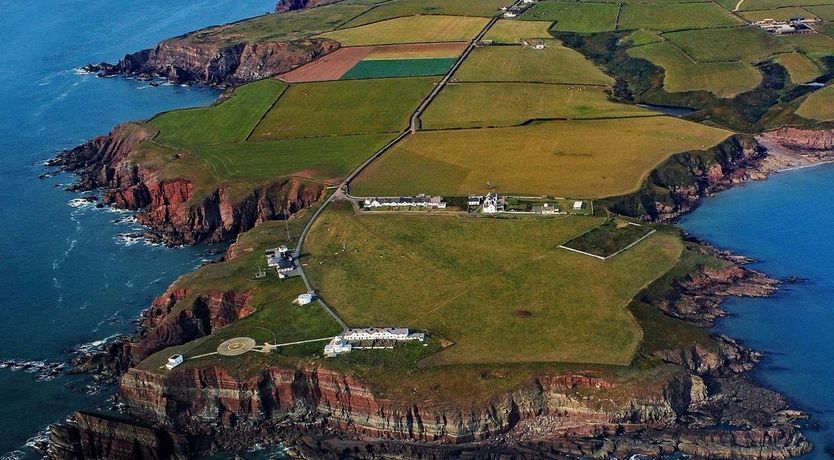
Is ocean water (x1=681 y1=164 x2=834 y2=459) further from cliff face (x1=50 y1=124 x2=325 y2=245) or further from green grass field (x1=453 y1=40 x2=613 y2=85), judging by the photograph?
cliff face (x1=50 y1=124 x2=325 y2=245)

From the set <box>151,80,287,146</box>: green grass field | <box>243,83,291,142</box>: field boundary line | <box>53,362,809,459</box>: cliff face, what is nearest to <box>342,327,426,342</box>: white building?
<box>53,362,809,459</box>: cliff face

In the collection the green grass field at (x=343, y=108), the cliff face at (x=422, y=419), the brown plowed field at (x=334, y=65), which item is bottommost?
the cliff face at (x=422, y=419)

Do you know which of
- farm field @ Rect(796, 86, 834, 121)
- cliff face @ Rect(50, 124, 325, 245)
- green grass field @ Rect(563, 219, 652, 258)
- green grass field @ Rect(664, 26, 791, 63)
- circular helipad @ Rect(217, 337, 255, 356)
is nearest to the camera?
circular helipad @ Rect(217, 337, 255, 356)

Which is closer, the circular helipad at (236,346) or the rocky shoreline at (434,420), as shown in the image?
the rocky shoreline at (434,420)

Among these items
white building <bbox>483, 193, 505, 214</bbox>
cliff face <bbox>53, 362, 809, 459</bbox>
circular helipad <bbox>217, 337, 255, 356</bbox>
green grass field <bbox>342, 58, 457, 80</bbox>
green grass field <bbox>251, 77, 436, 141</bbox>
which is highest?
green grass field <bbox>342, 58, 457, 80</bbox>

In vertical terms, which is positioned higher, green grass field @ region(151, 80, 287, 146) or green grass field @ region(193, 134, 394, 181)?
green grass field @ region(151, 80, 287, 146)

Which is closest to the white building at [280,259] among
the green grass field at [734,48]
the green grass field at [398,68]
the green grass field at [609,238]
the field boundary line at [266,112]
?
the green grass field at [609,238]

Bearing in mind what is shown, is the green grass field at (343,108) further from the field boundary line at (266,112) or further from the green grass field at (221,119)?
the green grass field at (221,119)

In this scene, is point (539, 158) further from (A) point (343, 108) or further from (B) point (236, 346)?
(B) point (236, 346)
